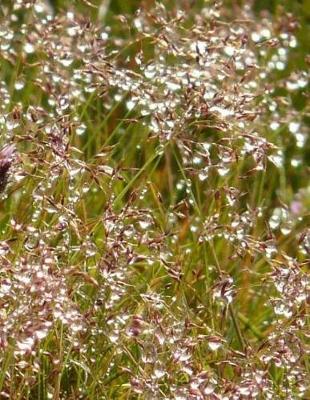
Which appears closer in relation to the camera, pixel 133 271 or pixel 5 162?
pixel 5 162

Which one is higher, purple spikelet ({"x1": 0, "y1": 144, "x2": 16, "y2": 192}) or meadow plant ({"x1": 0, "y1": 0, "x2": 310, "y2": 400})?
purple spikelet ({"x1": 0, "y1": 144, "x2": 16, "y2": 192})

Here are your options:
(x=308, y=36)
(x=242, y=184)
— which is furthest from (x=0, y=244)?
(x=308, y=36)

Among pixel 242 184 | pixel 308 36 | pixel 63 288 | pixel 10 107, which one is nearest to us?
pixel 63 288

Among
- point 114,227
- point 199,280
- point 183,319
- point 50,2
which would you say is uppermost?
point 114,227

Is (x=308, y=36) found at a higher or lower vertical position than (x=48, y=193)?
lower

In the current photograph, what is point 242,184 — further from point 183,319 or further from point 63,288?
point 63,288

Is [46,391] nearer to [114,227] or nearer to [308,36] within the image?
[114,227]

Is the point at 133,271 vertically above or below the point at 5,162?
below

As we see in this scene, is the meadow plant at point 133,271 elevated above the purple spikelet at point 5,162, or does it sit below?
below

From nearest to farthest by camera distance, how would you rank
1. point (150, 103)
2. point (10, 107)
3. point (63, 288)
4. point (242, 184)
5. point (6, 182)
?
point (63, 288), point (6, 182), point (150, 103), point (10, 107), point (242, 184)

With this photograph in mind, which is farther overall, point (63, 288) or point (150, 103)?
point (150, 103)

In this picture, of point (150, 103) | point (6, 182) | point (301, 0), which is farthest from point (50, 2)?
point (6, 182)
